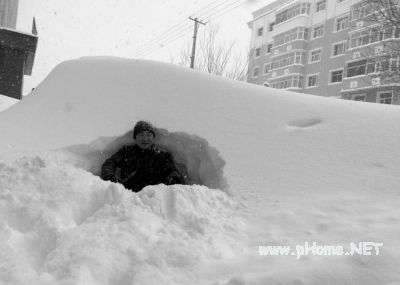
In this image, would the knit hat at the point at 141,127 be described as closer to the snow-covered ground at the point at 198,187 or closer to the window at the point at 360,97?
the snow-covered ground at the point at 198,187

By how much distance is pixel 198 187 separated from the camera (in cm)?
234

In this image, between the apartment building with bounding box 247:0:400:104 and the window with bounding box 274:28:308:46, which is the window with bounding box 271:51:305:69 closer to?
the apartment building with bounding box 247:0:400:104

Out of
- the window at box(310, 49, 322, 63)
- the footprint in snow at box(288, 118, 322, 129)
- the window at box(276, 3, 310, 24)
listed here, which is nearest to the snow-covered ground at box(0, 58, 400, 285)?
the footprint in snow at box(288, 118, 322, 129)

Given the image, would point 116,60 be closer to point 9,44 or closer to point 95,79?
point 95,79

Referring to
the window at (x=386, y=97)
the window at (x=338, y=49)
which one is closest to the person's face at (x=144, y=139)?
the window at (x=386, y=97)

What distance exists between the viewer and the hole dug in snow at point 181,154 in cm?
292

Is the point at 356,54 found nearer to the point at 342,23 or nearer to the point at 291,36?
the point at 342,23

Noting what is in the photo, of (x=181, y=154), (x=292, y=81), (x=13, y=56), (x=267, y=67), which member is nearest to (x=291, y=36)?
(x=267, y=67)

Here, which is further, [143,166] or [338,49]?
[338,49]

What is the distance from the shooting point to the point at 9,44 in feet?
24.8

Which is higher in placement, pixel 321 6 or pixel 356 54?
pixel 321 6

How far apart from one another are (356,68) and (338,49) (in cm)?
361

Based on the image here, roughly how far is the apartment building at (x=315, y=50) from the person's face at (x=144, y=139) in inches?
818

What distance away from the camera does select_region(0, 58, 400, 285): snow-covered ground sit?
155cm
